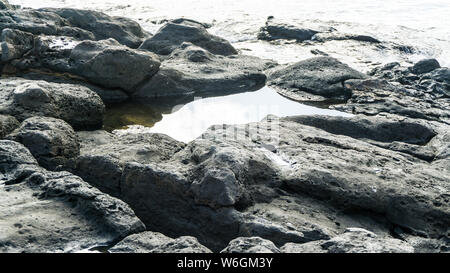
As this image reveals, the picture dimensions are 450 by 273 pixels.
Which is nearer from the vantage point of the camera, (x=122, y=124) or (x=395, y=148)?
(x=395, y=148)

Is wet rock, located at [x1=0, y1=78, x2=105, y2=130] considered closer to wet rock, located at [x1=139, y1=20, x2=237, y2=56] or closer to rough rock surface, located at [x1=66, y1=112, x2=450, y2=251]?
rough rock surface, located at [x1=66, y1=112, x2=450, y2=251]

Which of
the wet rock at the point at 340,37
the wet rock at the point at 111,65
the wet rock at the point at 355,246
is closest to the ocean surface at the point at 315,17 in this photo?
the wet rock at the point at 340,37

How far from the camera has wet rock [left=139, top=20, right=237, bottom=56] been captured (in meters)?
15.3

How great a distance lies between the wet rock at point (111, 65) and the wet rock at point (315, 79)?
3.23m

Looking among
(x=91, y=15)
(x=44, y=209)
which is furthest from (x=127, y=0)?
(x=44, y=209)

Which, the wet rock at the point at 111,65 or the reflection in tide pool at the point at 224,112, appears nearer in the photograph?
the reflection in tide pool at the point at 224,112

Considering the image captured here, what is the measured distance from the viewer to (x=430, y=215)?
6.39 m

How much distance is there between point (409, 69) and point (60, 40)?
8452 millimetres

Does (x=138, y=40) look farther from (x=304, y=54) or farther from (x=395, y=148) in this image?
(x=395, y=148)

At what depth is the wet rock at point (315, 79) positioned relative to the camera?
41.7 feet

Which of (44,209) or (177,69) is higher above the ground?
(44,209)

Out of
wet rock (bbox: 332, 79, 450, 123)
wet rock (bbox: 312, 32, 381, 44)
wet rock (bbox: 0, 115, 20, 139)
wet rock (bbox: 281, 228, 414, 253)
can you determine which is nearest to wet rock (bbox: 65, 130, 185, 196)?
wet rock (bbox: 0, 115, 20, 139)

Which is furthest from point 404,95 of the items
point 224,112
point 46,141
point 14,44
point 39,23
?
point 39,23

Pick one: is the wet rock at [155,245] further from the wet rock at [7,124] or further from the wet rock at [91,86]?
the wet rock at [91,86]
